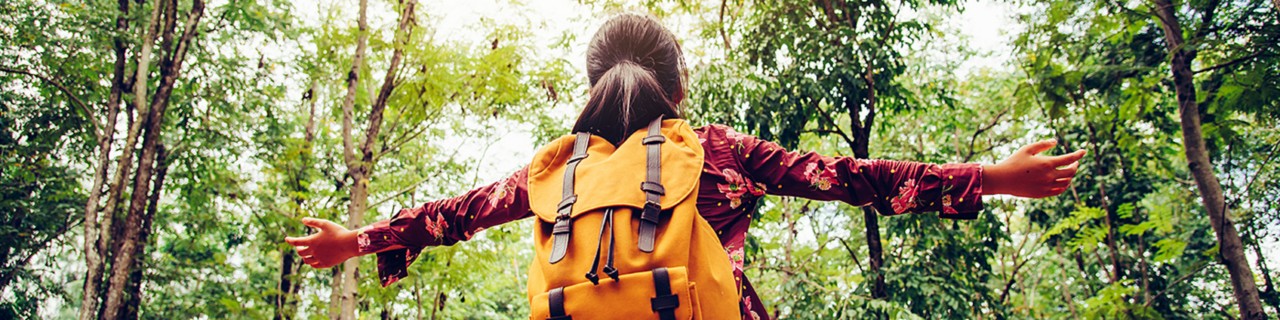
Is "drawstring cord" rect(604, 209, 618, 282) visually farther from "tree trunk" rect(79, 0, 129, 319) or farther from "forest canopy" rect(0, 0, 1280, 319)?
"tree trunk" rect(79, 0, 129, 319)

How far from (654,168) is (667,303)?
20cm

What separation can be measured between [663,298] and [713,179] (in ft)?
0.95

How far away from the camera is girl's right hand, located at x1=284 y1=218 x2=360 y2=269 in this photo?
1400mm

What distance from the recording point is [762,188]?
115cm

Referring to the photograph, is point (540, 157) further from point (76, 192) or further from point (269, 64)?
point (76, 192)

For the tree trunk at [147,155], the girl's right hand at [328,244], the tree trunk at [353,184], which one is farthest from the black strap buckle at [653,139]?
the tree trunk at [147,155]

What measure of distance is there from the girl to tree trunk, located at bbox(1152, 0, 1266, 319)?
296 centimetres

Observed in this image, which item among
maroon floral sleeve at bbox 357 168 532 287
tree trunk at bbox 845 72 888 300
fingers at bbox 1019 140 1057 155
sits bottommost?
fingers at bbox 1019 140 1057 155

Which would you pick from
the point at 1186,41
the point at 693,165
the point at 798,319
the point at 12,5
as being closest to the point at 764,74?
the point at 798,319

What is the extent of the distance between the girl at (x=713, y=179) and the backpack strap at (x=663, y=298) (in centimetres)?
24

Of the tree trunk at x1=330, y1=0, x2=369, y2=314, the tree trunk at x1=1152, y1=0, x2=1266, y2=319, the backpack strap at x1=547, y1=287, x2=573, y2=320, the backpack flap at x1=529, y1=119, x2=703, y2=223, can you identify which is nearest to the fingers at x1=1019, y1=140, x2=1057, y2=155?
the backpack flap at x1=529, y1=119, x2=703, y2=223

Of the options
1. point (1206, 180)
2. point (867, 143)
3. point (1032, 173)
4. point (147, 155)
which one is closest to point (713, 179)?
point (1032, 173)

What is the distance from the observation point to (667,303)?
88 cm

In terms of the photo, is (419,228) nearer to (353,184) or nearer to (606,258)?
(606,258)
